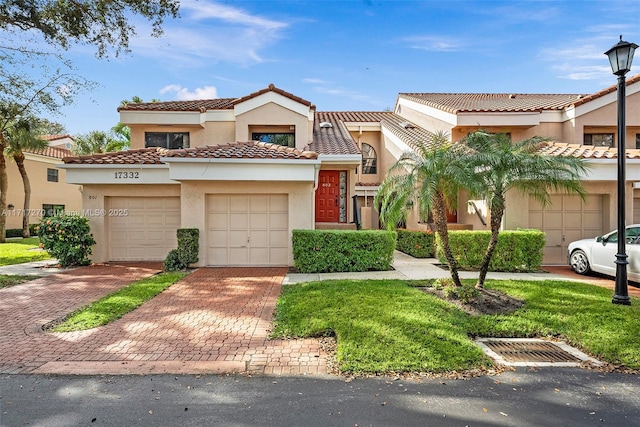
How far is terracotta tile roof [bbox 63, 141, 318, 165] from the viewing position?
36.0 feet

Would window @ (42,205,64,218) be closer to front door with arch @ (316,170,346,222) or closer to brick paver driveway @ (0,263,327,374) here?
brick paver driveway @ (0,263,327,374)

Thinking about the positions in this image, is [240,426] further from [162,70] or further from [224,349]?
[162,70]

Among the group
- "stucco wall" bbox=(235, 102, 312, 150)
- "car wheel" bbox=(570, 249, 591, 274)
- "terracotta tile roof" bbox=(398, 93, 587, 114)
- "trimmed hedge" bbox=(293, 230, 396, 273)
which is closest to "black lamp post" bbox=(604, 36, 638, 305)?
"car wheel" bbox=(570, 249, 591, 274)

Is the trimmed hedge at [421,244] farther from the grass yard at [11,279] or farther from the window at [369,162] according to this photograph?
the grass yard at [11,279]

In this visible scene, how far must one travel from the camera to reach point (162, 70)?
14.5 m

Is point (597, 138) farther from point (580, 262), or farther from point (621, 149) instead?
point (621, 149)

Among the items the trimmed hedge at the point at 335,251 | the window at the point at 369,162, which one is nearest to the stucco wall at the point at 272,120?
the trimmed hedge at the point at 335,251

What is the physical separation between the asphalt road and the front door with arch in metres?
11.6

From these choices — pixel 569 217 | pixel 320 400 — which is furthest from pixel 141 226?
pixel 569 217

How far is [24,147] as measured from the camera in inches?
924

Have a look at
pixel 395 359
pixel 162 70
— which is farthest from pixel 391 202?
pixel 162 70

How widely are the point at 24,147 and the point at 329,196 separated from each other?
2235 cm

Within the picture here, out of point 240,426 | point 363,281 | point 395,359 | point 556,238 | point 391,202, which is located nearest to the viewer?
point 240,426

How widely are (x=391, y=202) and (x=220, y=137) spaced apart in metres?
10.7
